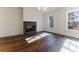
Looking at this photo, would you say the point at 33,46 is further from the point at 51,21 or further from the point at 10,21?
the point at 10,21

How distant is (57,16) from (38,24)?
6.11 ft

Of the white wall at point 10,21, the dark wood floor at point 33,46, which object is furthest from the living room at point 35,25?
the dark wood floor at point 33,46

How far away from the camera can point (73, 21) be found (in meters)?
3.66

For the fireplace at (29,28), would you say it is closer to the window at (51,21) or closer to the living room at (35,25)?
the living room at (35,25)

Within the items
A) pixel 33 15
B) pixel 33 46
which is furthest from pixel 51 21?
pixel 33 46

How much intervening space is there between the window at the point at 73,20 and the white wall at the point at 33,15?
6.83 feet

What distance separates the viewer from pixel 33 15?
5.52 metres

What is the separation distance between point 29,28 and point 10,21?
1523 mm

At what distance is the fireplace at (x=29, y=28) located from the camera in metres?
5.35

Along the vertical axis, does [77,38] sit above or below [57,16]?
below
